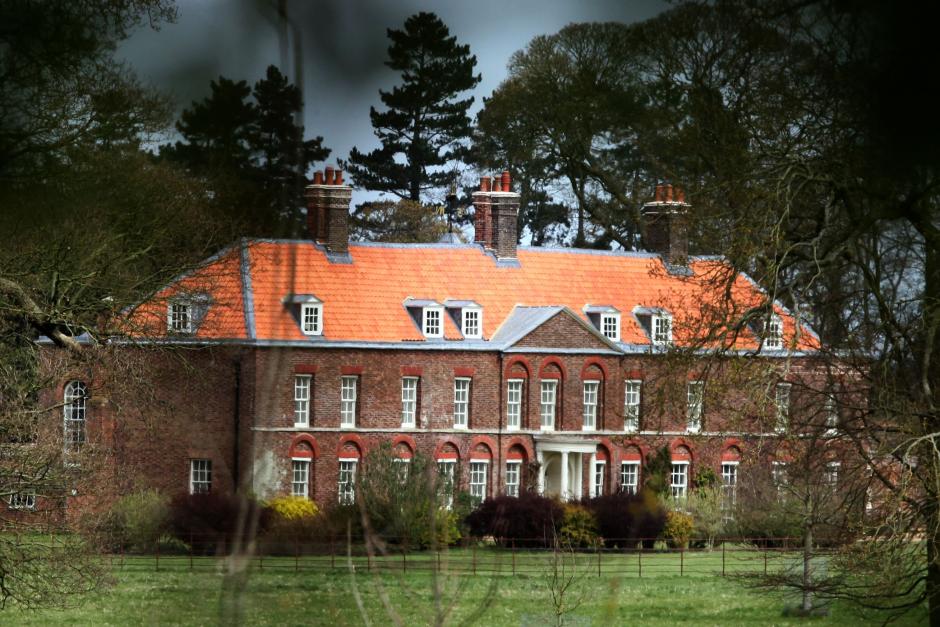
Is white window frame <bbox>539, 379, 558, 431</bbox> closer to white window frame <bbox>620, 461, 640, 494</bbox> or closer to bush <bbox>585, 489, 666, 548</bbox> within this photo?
white window frame <bbox>620, 461, 640, 494</bbox>

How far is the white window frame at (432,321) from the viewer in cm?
2836

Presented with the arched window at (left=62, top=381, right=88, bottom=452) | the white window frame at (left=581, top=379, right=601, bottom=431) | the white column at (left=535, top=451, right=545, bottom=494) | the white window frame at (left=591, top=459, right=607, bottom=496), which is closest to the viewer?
→ the arched window at (left=62, top=381, right=88, bottom=452)

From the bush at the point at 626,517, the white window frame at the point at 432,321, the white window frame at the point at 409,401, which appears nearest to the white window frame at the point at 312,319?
the white window frame at the point at 409,401

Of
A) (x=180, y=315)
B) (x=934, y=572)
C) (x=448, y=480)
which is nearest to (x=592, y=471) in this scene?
(x=448, y=480)

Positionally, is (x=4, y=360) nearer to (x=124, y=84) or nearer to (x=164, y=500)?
(x=164, y=500)

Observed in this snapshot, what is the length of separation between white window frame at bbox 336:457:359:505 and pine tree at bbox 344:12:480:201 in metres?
21.7

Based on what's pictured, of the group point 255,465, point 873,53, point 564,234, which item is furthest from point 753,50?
point 564,234

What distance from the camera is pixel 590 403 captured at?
29.0 meters

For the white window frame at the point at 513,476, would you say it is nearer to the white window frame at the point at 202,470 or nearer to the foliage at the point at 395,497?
the foliage at the point at 395,497

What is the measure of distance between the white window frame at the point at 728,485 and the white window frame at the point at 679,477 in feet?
2.52

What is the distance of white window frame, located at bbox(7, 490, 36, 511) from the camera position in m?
8.88

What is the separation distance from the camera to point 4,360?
8.70 m

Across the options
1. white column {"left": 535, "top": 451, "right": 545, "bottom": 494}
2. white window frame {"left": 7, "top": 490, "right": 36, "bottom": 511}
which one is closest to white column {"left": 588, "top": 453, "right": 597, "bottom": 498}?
white column {"left": 535, "top": 451, "right": 545, "bottom": 494}

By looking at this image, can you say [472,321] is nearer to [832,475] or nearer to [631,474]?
[631,474]
